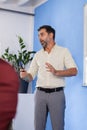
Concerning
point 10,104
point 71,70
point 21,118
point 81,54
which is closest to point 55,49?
point 71,70

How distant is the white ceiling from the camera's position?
402 centimetres

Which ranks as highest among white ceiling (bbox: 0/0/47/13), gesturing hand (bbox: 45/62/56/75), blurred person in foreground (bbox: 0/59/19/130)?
white ceiling (bbox: 0/0/47/13)

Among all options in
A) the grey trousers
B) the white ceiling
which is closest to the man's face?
the grey trousers

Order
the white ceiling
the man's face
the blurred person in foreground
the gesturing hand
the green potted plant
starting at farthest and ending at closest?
the white ceiling, the green potted plant, the man's face, the gesturing hand, the blurred person in foreground

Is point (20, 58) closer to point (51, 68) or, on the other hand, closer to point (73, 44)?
point (73, 44)

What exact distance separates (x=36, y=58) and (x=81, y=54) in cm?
60

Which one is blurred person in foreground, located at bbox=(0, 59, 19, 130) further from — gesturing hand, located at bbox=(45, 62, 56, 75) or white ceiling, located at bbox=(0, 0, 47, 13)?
white ceiling, located at bbox=(0, 0, 47, 13)

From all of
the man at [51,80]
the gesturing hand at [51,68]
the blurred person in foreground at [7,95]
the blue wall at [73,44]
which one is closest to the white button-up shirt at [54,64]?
the man at [51,80]

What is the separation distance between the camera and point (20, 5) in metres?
4.14

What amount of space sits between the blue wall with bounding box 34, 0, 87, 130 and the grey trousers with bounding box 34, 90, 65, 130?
1.68ft

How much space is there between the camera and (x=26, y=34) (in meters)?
4.18

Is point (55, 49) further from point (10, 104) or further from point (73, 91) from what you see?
point (10, 104)

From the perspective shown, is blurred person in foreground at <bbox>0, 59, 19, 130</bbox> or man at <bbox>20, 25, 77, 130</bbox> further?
man at <bbox>20, 25, 77, 130</bbox>

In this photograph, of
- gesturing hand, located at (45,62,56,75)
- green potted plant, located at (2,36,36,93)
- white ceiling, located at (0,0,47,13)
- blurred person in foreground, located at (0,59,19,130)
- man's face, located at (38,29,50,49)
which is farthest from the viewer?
white ceiling, located at (0,0,47,13)
